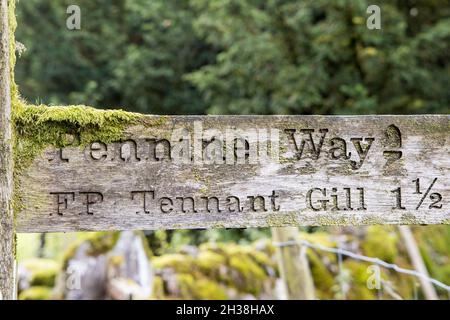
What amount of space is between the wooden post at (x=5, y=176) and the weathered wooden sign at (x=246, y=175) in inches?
2.2

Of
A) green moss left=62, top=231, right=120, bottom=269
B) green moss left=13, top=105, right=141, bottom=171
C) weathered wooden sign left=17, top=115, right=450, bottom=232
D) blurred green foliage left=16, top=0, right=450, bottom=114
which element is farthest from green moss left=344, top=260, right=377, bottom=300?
blurred green foliage left=16, top=0, right=450, bottom=114

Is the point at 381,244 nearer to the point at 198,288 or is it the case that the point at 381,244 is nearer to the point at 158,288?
the point at 198,288

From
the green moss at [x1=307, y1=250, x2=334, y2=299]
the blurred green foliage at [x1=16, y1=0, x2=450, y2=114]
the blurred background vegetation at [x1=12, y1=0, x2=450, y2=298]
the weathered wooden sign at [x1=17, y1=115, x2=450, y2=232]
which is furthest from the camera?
the blurred green foliage at [x1=16, y1=0, x2=450, y2=114]

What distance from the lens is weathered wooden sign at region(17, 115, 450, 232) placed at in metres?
1.79

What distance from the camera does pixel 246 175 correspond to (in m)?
1.84

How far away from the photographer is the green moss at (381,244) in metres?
4.93

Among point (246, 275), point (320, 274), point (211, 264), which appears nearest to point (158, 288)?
point (211, 264)

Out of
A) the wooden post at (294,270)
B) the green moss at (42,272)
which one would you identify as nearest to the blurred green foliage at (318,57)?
the green moss at (42,272)

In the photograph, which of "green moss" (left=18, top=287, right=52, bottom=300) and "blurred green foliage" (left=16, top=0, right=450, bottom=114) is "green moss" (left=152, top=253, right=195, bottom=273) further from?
"blurred green foliage" (left=16, top=0, right=450, bottom=114)

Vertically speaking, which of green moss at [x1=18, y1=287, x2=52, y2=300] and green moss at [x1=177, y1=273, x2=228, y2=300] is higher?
green moss at [x1=177, y1=273, x2=228, y2=300]

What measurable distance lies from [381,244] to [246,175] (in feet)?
11.3

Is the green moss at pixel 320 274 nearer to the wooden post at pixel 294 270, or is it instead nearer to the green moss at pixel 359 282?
the green moss at pixel 359 282

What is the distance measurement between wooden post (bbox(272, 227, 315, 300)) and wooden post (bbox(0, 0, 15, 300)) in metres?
2.31
